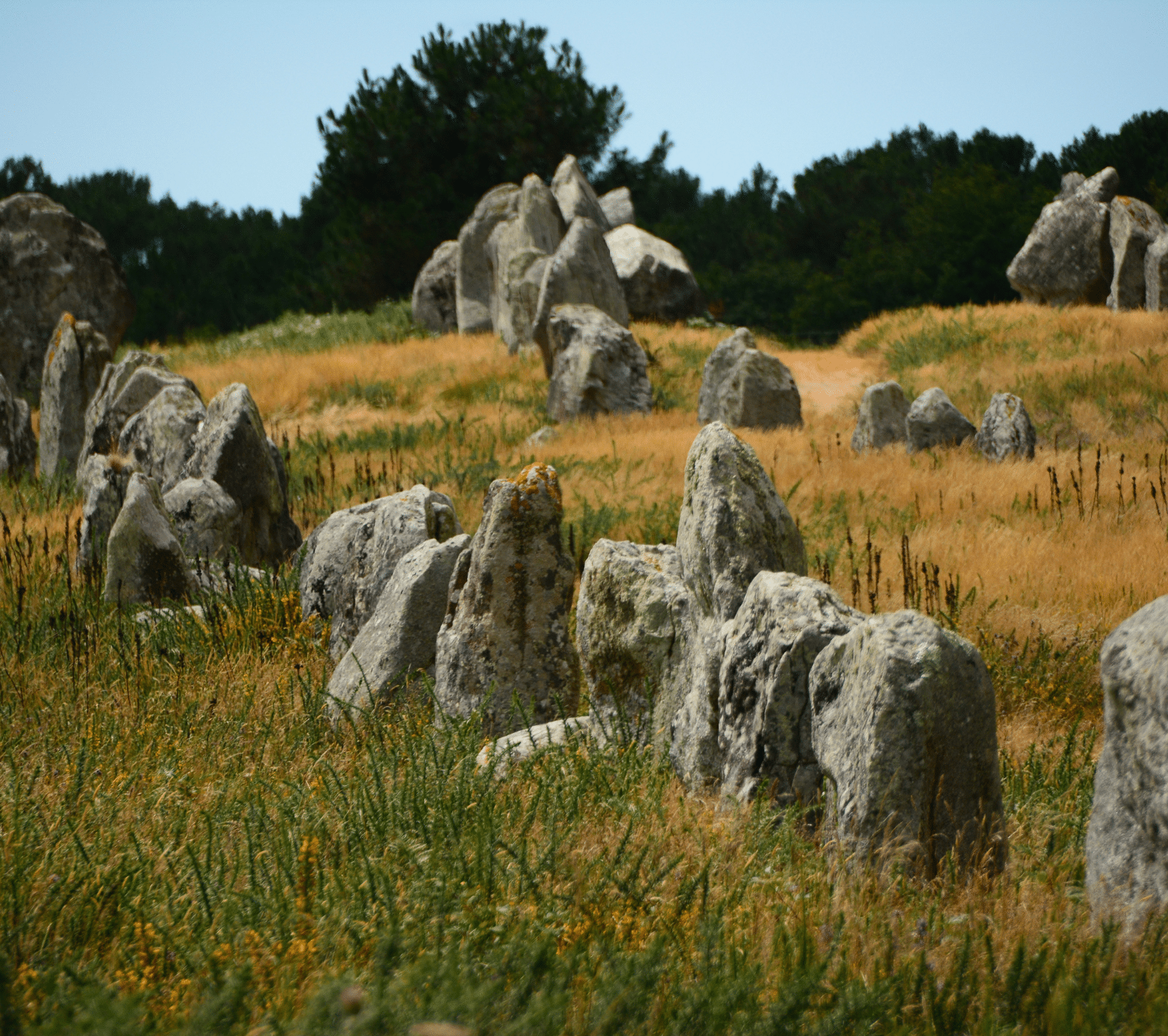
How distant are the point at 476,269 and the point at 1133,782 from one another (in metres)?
22.7

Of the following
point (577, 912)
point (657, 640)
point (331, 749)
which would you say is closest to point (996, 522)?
point (657, 640)

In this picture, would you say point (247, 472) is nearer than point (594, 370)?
Yes

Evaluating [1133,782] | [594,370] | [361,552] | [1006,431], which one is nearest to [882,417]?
[1006,431]

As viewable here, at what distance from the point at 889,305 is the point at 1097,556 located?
97.7ft

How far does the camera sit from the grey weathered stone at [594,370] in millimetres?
15023

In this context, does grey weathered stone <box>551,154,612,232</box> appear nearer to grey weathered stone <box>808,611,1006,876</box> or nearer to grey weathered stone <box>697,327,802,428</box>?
grey weathered stone <box>697,327,802,428</box>

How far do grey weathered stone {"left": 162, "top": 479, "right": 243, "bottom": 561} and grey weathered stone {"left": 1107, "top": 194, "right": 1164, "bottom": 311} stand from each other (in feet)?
60.1

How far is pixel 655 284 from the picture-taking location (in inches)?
945

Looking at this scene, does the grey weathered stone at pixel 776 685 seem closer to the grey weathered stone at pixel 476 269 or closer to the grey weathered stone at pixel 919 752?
the grey weathered stone at pixel 919 752

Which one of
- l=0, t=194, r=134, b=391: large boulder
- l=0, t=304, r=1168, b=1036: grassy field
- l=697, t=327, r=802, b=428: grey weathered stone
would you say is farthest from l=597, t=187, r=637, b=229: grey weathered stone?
l=0, t=304, r=1168, b=1036: grassy field

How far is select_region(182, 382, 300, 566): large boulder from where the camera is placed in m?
7.66

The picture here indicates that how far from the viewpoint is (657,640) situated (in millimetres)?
4227

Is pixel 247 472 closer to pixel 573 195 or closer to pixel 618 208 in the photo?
pixel 573 195

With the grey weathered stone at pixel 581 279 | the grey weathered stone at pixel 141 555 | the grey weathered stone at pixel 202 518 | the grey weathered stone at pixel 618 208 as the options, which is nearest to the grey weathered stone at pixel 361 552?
the grey weathered stone at pixel 141 555
